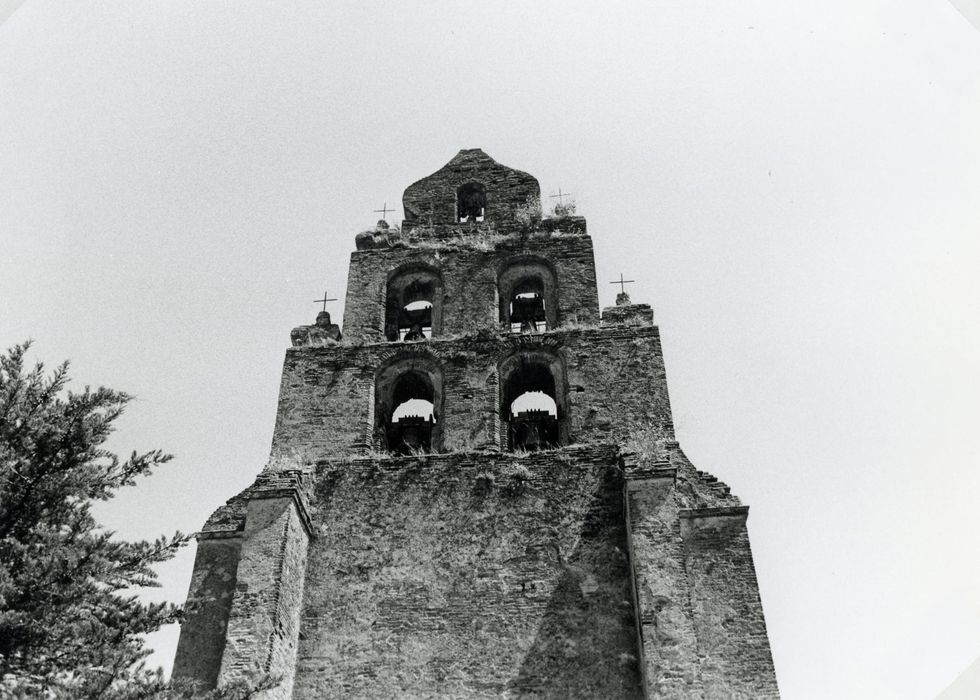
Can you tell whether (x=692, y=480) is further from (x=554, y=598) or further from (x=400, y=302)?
(x=400, y=302)

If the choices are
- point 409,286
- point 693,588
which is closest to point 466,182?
point 409,286

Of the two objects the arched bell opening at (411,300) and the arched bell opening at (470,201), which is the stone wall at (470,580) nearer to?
the arched bell opening at (411,300)

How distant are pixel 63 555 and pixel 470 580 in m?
4.96

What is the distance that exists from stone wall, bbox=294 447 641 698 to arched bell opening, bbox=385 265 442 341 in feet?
11.0

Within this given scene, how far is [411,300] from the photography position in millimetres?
16469

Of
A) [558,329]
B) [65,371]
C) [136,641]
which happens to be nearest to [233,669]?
[136,641]

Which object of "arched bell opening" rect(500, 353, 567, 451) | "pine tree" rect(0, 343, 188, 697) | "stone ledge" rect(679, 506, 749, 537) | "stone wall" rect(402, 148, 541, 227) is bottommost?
"pine tree" rect(0, 343, 188, 697)

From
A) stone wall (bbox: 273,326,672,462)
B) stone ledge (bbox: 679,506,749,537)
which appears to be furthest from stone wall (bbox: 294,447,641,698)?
stone ledge (bbox: 679,506,749,537)

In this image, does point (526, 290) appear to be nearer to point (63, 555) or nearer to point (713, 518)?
point (713, 518)

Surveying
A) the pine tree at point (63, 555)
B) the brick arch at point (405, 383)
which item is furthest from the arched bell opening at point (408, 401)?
the pine tree at point (63, 555)

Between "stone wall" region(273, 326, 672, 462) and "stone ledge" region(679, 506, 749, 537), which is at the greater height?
"stone wall" region(273, 326, 672, 462)

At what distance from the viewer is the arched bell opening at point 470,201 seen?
18.1m

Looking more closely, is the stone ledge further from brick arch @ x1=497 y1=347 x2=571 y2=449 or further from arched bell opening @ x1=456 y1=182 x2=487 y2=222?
arched bell opening @ x1=456 y1=182 x2=487 y2=222

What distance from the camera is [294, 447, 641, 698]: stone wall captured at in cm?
1101
